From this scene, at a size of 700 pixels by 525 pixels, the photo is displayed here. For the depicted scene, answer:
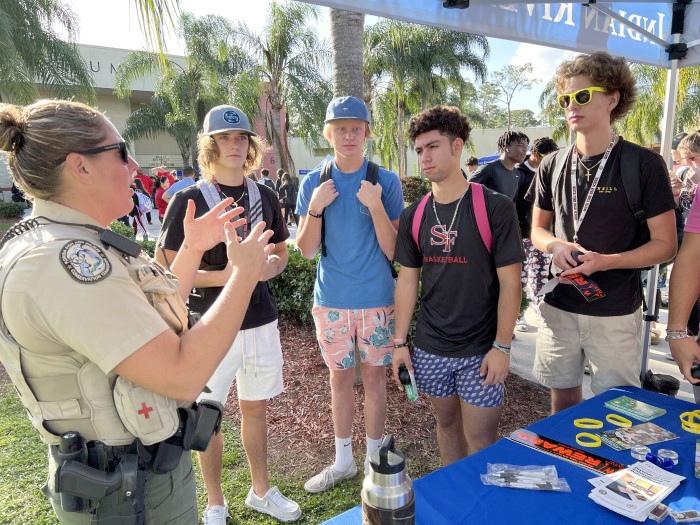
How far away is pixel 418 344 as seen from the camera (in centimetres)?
252

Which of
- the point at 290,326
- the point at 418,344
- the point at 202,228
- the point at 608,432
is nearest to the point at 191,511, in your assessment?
the point at 202,228

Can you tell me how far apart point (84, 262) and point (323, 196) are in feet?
5.63

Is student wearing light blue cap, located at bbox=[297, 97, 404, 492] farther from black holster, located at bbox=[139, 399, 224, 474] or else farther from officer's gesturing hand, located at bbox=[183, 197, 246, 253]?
black holster, located at bbox=[139, 399, 224, 474]

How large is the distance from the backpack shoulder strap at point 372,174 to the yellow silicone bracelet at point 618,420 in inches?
68.7

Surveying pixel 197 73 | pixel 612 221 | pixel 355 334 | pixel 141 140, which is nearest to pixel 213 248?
pixel 355 334

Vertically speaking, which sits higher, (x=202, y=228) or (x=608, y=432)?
(x=202, y=228)

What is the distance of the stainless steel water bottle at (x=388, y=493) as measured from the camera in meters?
1.27

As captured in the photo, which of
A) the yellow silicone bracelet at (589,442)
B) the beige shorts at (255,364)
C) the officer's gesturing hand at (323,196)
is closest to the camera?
the yellow silicone bracelet at (589,442)

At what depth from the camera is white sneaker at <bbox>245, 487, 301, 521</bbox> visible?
2.71 m

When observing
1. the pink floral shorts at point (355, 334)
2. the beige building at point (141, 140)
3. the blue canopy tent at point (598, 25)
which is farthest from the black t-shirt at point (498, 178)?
the beige building at point (141, 140)

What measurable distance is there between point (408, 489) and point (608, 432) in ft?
3.53

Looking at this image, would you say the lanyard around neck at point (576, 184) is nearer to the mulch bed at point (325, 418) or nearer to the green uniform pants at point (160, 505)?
the mulch bed at point (325, 418)

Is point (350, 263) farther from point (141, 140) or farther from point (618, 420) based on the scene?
point (141, 140)

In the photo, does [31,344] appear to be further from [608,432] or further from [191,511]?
[608,432]
